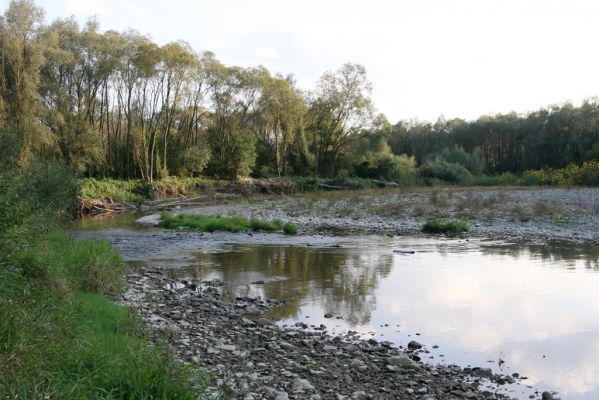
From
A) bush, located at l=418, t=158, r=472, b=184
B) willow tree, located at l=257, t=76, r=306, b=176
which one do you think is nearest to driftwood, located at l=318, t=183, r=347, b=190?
bush, located at l=418, t=158, r=472, b=184

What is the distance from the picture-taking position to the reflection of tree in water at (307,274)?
10.9 metres

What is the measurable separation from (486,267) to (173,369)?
1196cm

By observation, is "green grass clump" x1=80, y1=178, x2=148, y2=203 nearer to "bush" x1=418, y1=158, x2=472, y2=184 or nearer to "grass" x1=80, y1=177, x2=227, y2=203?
"grass" x1=80, y1=177, x2=227, y2=203

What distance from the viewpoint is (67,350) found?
16.0 feet

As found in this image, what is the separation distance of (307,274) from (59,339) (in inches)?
376

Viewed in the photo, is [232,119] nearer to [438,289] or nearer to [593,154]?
[593,154]

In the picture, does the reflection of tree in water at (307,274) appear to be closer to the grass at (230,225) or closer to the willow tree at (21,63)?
the grass at (230,225)

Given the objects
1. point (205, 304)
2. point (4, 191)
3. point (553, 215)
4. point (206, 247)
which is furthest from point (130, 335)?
point (553, 215)

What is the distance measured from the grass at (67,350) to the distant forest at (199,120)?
28.5 m

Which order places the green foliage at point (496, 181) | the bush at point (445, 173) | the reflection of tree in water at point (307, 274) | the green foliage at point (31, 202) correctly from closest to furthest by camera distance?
the green foliage at point (31, 202)
the reflection of tree in water at point (307, 274)
the green foliage at point (496, 181)
the bush at point (445, 173)

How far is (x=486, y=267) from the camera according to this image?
48.9 feet

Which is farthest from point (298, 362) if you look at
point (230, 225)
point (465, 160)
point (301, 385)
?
point (465, 160)

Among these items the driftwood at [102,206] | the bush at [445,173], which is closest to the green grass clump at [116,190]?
the driftwood at [102,206]

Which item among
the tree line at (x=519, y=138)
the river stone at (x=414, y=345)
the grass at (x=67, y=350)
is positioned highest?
the tree line at (x=519, y=138)
